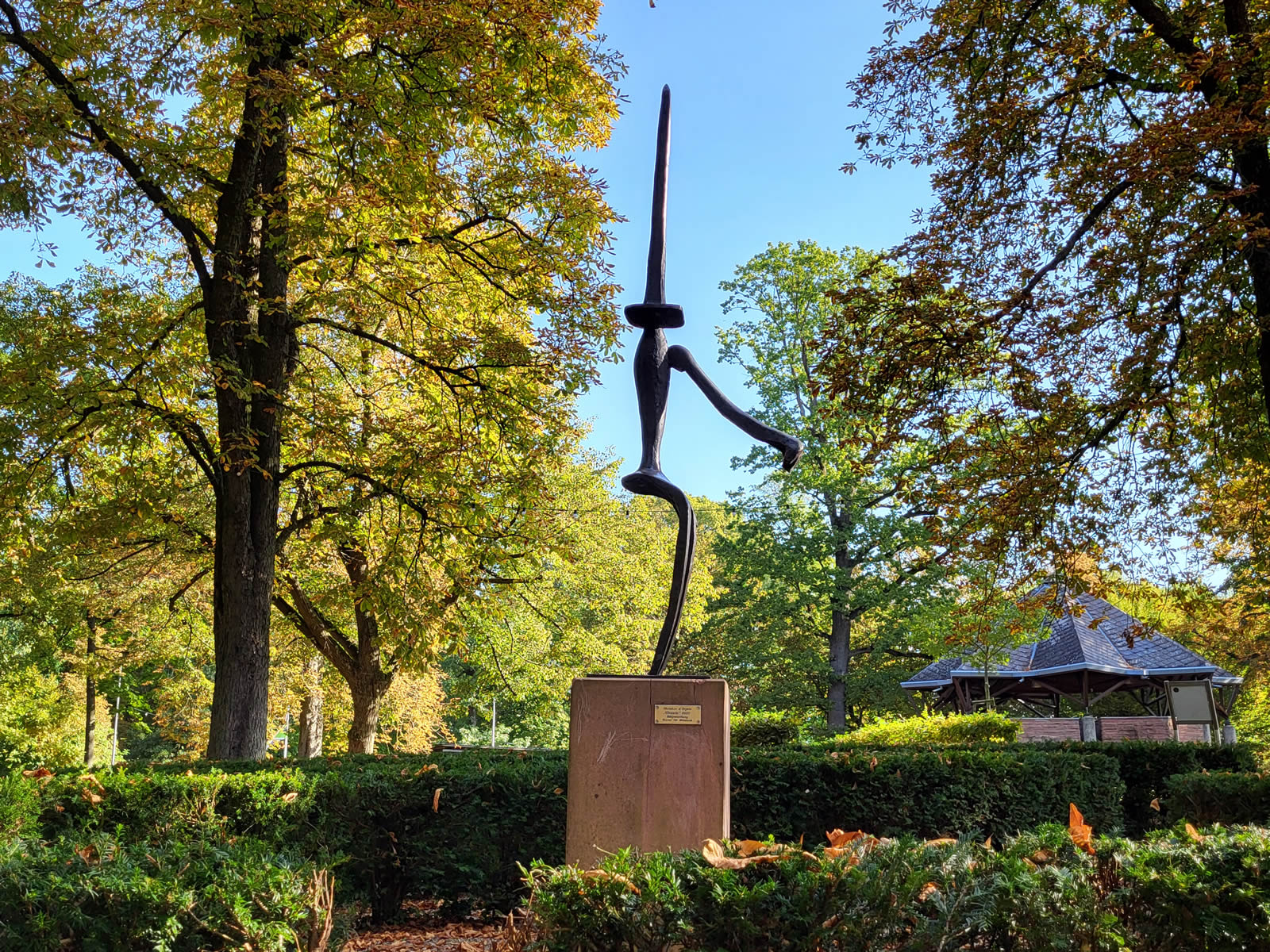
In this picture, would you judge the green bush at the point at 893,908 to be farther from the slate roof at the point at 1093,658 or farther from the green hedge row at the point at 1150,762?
the slate roof at the point at 1093,658

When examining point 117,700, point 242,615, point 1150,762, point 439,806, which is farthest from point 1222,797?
point 117,700

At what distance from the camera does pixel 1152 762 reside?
11.9m

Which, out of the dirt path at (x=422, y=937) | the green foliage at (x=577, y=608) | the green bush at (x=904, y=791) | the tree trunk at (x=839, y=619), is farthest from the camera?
the tree trunk at (x=839, y=619)

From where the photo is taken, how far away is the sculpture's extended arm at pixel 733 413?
19.9 ft

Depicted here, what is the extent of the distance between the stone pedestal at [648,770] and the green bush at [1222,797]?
5.59 metres

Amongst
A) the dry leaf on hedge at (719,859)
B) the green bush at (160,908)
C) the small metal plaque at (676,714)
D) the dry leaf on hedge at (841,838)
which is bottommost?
the green bush at (160,908)

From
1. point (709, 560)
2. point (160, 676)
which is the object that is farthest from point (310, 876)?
point (709, 560)

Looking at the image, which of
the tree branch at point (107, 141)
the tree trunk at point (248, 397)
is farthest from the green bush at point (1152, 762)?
the tree branch at point (107, 141)

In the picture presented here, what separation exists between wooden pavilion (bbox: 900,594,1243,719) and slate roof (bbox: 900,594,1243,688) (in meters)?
0.02

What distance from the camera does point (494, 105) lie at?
10.5 meters

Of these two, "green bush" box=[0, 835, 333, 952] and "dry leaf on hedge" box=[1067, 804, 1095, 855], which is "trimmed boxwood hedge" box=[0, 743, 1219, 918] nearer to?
"green bush" box=[0, 835, 333, 952]

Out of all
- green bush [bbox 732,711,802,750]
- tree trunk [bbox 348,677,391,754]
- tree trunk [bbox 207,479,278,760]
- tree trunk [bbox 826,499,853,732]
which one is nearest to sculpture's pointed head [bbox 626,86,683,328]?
tree trunk [bbox 207,479,278,760]

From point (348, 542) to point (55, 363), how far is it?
406cm

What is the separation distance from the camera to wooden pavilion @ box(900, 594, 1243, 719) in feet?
75.0
